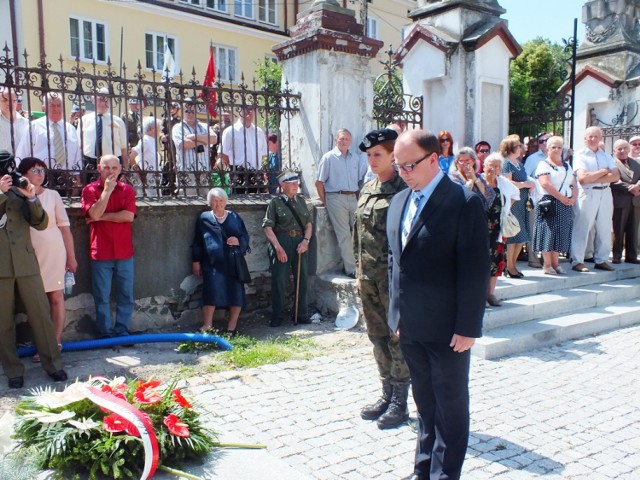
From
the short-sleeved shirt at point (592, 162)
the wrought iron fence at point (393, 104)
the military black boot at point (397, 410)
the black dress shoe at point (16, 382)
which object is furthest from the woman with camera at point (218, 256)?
the short-sleeved shirt at point (592, 162)

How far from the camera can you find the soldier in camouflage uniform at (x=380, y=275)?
4.23 metres

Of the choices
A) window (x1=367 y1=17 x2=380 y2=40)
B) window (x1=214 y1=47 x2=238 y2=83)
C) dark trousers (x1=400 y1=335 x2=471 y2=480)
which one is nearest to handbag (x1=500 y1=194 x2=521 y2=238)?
dark trousers (x1=400 y1=335 x2=471 y2=480)

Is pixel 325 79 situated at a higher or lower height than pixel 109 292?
higher

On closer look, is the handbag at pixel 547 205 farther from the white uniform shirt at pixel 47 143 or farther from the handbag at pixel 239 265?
the white uniform shirt at pixel 47 143

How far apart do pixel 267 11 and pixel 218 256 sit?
848 inches

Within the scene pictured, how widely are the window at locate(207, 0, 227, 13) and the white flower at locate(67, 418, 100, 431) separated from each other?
23.2 meters

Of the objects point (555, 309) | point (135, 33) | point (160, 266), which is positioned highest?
point (135, 33)

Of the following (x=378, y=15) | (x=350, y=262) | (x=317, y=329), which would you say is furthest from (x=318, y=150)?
(x=378, y=15)

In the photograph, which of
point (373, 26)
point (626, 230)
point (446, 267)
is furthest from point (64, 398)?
point (373, 26)

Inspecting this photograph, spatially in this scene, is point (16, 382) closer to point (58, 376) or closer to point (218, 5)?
point (58, 376)

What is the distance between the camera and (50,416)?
3.41 meters

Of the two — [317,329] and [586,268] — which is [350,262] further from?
[586,268]

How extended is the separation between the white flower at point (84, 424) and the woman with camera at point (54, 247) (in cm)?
259

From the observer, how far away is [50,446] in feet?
10.5
